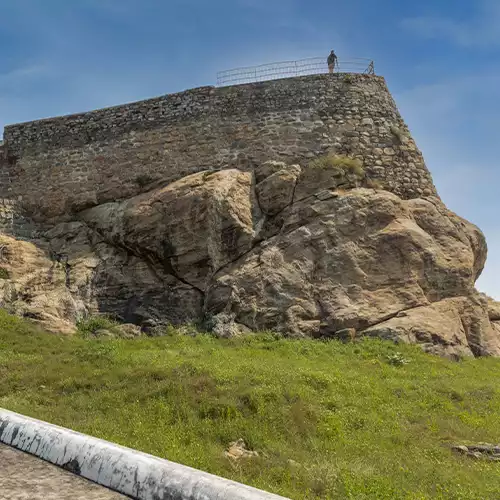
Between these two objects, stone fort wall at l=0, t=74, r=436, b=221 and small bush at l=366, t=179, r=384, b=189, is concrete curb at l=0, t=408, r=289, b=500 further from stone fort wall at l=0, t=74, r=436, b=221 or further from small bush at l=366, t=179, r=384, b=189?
small bush at l=366, t=179, r=384, b=189

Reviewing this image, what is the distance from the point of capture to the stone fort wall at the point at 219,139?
1678cm

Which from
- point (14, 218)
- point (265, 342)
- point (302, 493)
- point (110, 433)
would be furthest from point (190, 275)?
point (302, 493)

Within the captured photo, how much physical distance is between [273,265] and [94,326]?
5413 mm

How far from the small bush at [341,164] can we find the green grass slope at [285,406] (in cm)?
583

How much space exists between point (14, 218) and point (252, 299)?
941cm

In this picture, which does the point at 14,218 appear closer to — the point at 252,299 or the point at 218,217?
the point at 218,217

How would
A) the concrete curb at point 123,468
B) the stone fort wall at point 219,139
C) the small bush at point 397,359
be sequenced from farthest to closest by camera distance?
the stone fort wall at point 219,139, the small bush at point 397,359, the concrete curb at point 123,468

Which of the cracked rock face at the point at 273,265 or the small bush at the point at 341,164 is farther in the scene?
the small bush at the point at 341,164

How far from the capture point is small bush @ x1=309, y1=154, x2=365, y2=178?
53.0 feet

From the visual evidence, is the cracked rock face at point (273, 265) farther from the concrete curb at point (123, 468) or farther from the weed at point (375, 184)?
the concrete curb at point (123, 468)

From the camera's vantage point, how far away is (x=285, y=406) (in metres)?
8.27

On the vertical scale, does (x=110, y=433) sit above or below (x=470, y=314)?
below

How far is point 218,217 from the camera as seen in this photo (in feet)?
50.5

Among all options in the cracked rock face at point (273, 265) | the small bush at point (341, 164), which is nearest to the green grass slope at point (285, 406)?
the cracked rock face at point (273, 265)
